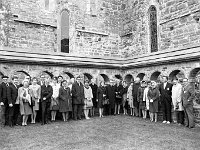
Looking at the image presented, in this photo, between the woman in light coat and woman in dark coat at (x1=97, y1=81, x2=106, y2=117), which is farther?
woman in dark coat at (x1=97, y1=81, x2=106, y2=117)

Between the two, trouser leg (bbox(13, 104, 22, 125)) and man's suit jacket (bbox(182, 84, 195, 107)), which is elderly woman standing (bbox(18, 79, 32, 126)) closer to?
trouser leg (bbox(13, 104, 22, 125))

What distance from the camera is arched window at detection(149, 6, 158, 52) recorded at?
50.9 ft

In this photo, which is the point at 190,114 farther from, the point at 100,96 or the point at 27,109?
the point at 27,109

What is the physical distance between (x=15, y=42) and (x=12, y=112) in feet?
22.6

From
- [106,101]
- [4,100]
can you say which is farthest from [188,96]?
[4,100]

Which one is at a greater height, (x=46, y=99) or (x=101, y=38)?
(x=101, y=38)

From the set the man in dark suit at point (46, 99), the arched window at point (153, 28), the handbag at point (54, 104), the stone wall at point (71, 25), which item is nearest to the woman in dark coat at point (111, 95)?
the handbag at point (54, 104)

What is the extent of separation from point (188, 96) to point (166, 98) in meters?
1.09

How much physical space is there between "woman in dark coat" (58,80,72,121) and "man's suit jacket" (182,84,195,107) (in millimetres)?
4470

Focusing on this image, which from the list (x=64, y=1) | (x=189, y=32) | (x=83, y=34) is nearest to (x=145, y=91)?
(x=189, y=32)

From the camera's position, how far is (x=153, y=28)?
1570 cm

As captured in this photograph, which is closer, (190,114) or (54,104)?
(190,114)

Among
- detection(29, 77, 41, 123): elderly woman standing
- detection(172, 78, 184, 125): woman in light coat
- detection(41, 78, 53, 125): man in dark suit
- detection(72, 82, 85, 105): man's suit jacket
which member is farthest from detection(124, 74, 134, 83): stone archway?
detection(29, 77, 41, 123): elderly woman standing

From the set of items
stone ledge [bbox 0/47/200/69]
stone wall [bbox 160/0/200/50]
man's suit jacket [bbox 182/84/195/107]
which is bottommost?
man's suit jacket [bbox 182/84/195/107]
